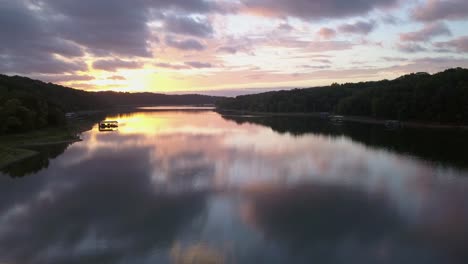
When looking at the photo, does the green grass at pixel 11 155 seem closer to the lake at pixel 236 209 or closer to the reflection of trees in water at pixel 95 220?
the lake at pixel 236 209

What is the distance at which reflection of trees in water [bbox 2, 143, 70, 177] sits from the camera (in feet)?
91.1

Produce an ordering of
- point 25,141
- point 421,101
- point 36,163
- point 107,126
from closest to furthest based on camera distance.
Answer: point 36,163, point 25,141, point 421,101, point 107,126

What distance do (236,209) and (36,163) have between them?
21572 mm

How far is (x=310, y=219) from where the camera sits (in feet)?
54.4

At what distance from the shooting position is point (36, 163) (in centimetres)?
3125

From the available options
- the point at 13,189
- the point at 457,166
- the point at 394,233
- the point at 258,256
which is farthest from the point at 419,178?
the point at 13,189

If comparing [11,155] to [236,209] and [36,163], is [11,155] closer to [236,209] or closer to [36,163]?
[36,163]

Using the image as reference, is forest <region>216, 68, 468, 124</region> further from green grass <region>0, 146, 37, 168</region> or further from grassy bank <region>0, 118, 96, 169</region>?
green grass <region>0, 146, 37, 168</region>

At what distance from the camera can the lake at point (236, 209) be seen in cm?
1333

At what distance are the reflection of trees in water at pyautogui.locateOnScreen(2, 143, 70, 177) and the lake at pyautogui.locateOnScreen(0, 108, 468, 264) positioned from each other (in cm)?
21

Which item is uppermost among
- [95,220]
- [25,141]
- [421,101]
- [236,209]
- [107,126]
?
[421,101]

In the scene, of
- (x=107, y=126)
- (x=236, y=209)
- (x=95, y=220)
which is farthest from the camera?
(x=107, y=126)

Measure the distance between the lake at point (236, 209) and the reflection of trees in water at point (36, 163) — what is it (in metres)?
0.21

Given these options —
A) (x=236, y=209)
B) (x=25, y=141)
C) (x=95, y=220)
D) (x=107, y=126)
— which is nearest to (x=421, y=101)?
(x=107, y=126)
